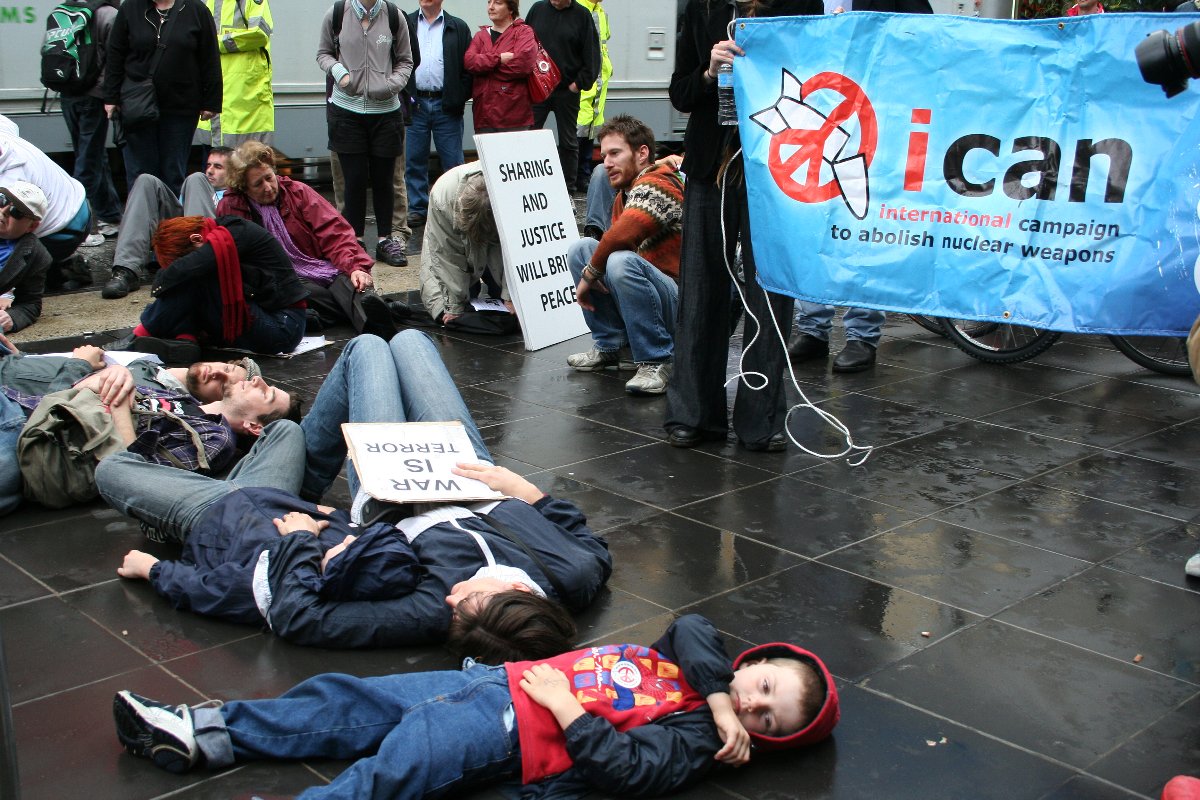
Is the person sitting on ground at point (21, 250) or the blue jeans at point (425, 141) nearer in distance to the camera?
the person sitting on ground at point (21, 250)

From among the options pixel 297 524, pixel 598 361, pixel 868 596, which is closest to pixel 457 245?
pixel 598 361

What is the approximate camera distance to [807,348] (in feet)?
24.4

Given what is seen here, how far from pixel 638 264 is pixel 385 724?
398 centimetres

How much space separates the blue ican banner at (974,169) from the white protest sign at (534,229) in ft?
8.92

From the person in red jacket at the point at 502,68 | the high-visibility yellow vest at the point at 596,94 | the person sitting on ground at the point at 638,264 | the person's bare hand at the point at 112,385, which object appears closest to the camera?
the person's bare hand at the point at 112,385

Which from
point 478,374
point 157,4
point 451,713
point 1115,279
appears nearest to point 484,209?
point 478,374

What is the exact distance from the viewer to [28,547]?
14.6 ft

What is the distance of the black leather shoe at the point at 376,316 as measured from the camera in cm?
773

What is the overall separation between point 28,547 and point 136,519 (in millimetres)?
479

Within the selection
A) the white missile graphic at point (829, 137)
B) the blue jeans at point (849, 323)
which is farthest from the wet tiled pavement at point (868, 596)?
the white missile graphic at point (829, 137)

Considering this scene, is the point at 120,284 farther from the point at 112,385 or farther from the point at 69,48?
the point at 112,385

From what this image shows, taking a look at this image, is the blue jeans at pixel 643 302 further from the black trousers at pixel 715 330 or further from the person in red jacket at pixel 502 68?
the person in red jacket at pixel 502 68

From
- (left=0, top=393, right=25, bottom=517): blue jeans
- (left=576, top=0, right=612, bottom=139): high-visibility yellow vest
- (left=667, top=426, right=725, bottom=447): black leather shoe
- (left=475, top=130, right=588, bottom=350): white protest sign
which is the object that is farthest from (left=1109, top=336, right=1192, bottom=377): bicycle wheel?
(left=576, top=0, right=612, bottom=139): high-visibility yellow vest

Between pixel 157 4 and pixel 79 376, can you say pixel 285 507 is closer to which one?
pixel 79 376
